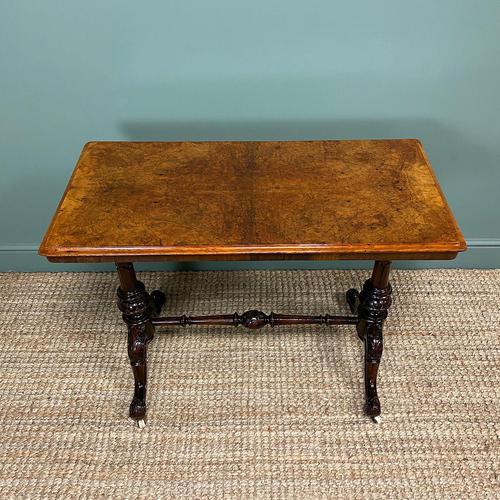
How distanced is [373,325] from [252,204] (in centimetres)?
48

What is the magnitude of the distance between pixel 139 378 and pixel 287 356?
432 millimetres

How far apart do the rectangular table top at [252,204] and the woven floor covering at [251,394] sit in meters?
0.55

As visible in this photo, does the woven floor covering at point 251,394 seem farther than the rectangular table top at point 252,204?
Yes

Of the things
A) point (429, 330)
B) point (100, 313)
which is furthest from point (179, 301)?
point (429, 330)

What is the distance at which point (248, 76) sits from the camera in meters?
1.55

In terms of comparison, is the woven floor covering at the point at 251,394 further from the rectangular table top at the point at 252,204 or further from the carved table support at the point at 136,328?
the rectangular table top at the point at 252,204

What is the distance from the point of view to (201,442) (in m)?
1.48

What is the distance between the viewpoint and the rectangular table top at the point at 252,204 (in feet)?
3.89

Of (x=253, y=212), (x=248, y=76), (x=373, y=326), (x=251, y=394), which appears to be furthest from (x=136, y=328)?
(x=248, y=76)

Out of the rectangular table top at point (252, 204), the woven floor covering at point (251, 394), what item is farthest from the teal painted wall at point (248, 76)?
the woven floor covering at point (251, 394)

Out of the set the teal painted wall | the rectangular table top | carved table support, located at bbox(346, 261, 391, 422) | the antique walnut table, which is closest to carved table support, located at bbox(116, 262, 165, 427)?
the antique walnut table

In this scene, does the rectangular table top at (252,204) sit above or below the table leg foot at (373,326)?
above

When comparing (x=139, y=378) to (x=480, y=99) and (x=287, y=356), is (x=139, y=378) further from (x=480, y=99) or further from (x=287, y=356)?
(x=480, y=99)

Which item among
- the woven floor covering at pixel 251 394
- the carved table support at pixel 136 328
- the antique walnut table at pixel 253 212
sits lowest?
the woven floor covering at pixel 251 394
